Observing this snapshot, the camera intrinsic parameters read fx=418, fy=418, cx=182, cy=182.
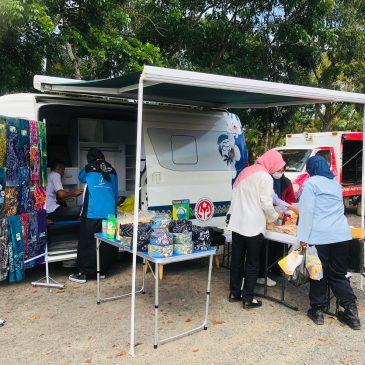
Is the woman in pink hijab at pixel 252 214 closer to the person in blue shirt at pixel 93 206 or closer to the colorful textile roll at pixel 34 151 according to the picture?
the person in blue shirt at pixel 93 206

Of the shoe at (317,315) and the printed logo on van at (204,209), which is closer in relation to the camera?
the shoe at (317,315)

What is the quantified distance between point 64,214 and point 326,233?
3547 mm

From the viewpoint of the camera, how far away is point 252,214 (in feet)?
14.1

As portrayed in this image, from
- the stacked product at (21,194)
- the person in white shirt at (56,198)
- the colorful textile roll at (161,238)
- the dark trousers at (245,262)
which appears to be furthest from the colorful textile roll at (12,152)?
the dark trousers at (245,262)

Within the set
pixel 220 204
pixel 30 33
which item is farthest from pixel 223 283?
pixel 30 33

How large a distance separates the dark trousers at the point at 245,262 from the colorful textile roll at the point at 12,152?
2.50 meters

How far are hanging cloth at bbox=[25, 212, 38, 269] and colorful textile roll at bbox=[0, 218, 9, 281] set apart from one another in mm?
260

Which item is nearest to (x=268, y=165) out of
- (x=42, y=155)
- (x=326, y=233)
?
(x=326, y=233)

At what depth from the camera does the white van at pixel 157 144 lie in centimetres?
544

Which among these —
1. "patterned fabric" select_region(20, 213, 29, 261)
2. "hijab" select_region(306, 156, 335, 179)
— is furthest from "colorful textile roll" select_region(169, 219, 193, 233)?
"patterned fabric" select_region(20, 213, 29, 261)

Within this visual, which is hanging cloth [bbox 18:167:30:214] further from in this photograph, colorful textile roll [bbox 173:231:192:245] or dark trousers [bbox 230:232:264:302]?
dark trousers [bbox 230:232:264:302]

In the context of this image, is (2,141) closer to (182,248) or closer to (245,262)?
(182,248)

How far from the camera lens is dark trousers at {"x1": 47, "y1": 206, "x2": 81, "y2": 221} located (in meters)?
5.78

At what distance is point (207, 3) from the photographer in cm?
1042
